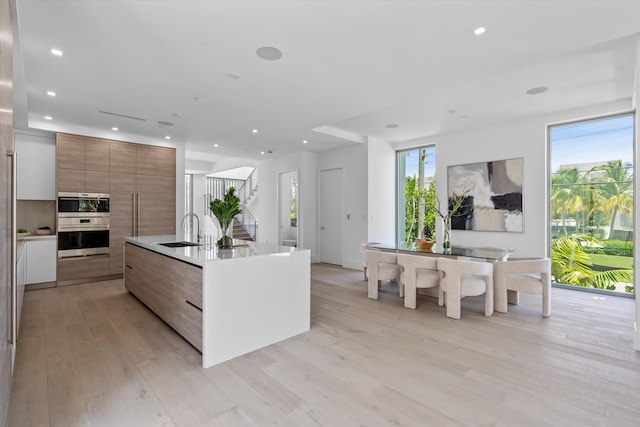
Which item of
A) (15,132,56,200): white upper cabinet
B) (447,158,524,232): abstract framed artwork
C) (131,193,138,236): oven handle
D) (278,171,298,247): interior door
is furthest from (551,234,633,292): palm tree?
(15,132,56,200): white upper cabinet

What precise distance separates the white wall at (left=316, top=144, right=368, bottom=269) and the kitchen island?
12.0 ft

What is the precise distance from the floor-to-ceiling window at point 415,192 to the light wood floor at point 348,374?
3.11 meters

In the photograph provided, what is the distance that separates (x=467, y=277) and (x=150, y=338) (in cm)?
358

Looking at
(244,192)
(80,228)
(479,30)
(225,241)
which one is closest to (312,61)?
(479,30)

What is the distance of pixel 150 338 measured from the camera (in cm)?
301

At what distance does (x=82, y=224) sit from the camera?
209 inches

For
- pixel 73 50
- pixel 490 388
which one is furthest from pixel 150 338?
pixel 490 388

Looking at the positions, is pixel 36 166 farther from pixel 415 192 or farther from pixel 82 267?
pixel 415 192

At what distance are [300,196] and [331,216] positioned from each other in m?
0.90

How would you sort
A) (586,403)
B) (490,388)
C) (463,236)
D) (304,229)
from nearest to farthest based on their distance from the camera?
(586,403)
(490,388)
(463,236)
(304,229)

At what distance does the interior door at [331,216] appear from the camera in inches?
286

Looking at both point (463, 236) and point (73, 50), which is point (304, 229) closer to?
point (463, 236)

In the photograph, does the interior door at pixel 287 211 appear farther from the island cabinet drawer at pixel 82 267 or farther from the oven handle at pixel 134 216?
the island cabinet drawer at pixel 82 267

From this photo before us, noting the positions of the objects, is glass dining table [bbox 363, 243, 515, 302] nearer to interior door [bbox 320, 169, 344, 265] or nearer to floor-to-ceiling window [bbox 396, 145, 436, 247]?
floor-to-ceiling window [bbox 396, 145, 436, 247]
